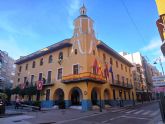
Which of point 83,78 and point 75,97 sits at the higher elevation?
point 83,78

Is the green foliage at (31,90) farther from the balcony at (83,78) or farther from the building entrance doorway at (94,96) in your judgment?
the building entrance doorway at (94,96)

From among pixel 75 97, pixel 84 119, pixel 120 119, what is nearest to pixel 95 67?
pixel 75 97

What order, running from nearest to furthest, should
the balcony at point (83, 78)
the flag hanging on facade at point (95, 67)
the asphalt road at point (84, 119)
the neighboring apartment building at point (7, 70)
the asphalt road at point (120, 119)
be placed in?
the asphalt road at point (84, 119) < the asphalt road at point (120, 119) < the balcony at point (83, 78) < the flag hanging on facade at point (95, 67) < the neighboring apartment building at point (7, 70)

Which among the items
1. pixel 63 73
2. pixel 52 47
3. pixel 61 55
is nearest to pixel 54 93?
pixel 63 73

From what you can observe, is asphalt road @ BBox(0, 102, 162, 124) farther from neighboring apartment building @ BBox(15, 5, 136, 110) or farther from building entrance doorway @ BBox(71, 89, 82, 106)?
building entrance doorway @ BBox(71, 89, 82, 106)

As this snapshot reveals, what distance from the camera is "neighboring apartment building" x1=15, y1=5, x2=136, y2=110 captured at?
23297 mm

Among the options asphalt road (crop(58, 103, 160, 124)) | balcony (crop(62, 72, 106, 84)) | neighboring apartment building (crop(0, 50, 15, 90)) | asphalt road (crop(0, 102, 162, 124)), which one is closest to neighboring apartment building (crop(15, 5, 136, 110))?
balcony (crop(62, 72, 106, 84))

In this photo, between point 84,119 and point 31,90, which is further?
point 31,90

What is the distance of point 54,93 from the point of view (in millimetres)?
26297

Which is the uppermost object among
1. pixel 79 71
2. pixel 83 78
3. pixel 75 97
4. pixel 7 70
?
pixel 7 70

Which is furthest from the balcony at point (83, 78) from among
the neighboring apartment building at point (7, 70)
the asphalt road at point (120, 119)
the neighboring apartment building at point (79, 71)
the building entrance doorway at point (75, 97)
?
the neighboring apartment building at point (7, 70)

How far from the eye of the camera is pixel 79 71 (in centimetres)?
2392

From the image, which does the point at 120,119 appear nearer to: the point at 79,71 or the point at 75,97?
the point at 79,71

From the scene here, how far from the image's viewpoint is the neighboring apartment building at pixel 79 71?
23.3m
